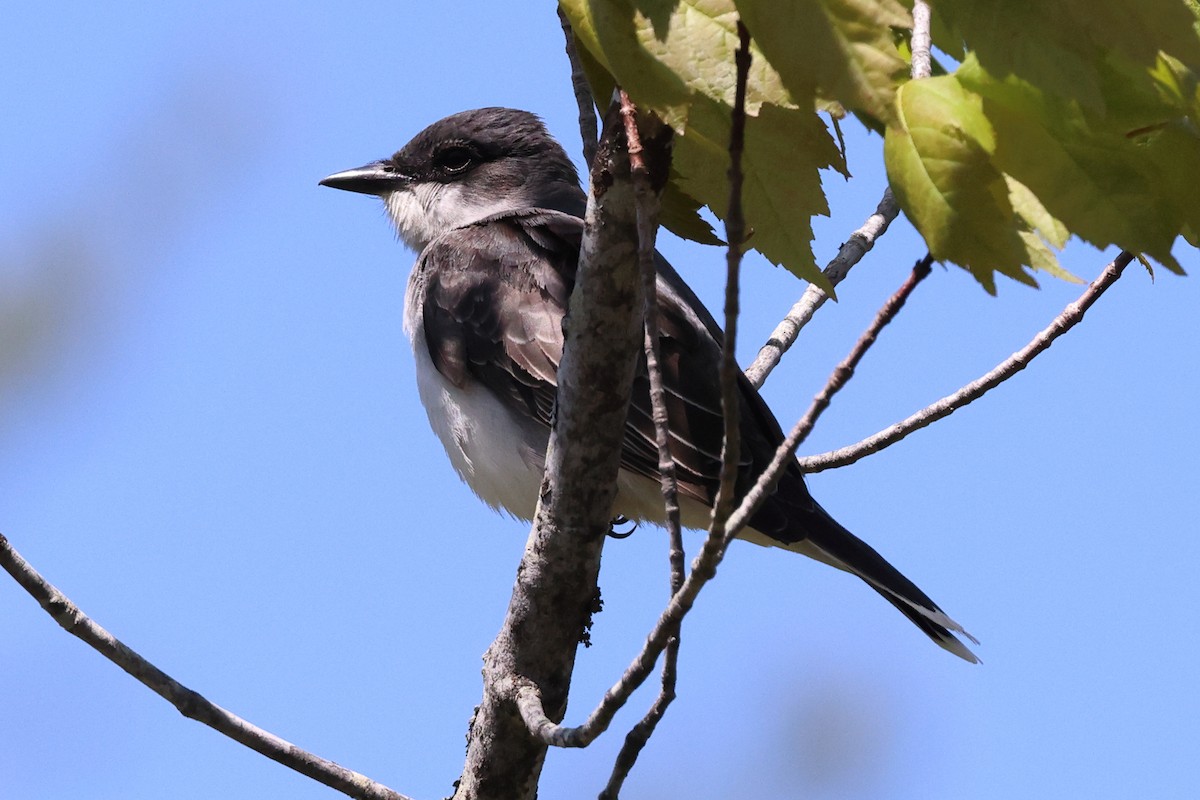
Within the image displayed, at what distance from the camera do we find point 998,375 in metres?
4.68

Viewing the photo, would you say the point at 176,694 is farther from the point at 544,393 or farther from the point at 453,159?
the point at 453,159

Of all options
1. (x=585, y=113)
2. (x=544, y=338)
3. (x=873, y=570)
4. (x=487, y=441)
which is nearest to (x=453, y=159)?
(x=544, y=338)

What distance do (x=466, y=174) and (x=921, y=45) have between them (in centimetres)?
550

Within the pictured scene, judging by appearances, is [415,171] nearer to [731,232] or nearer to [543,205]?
[543,205]

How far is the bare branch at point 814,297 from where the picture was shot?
5.43 meters

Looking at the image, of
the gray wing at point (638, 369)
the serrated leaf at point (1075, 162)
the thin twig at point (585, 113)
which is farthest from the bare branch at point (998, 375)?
the serrated leaf at point (1075, 162)

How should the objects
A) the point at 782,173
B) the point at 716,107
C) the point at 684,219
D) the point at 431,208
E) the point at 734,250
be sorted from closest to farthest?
the point at 734,250, the point at 716,107, the point at 782,173, the point at 684,219, the point at 431,208

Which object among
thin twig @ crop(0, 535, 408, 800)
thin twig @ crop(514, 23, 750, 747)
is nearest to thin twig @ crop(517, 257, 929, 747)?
thin twig @ crop(514, 23, 750, 747)

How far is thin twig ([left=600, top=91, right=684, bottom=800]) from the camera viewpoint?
7.88 ft

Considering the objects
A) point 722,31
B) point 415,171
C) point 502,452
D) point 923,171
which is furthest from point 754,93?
point 415,171

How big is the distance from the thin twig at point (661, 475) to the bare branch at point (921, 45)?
510 millimetres

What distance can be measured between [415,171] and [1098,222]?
603 centimetres

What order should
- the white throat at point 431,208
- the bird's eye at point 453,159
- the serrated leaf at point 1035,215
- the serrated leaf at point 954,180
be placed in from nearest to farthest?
the serrated leaf at point 954,180 < the serrated leaf at point 1035,215 < the white throat at point 431,208 < the bird's eye at point 453,159

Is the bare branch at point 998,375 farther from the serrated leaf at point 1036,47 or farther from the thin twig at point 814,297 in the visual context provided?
the serrated leaf at point 1036,47
